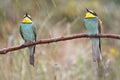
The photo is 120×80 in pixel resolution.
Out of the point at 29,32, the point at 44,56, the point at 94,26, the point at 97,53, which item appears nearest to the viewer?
the point at 97,53

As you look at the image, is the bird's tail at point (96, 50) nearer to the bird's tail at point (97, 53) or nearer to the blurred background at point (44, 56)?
the bird's tail at point (97, 53)

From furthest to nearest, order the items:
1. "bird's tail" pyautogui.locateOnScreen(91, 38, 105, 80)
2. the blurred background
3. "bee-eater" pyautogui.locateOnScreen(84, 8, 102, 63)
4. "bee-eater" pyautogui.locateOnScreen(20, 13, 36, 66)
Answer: the blurred background
"bee-eater" pyautogui.locateOnScreen(20, 13, 36, 66)
"bee-eater" pyautogui.locateOnScreen(84, 8, 102, 63)
"bird's tail" pyautogui.locateOnScreen(91, 38, 105, 80)

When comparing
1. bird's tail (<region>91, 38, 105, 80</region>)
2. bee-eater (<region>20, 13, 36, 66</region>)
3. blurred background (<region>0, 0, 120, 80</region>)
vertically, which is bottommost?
blurred background (<region>0, 0, 120, 80</region>)

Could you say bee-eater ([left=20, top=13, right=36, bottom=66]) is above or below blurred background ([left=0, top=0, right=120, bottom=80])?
above

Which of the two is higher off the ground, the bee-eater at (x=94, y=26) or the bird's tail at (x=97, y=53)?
the bee-eater at (x=94, y=26)

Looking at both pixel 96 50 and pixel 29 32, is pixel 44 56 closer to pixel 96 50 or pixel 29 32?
pixel 29 32

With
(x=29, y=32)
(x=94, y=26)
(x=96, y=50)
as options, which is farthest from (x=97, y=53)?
(x=29, y=32)

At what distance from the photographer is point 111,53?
4129mm

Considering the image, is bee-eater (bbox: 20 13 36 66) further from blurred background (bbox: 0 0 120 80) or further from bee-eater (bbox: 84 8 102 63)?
bee-eater (bbox: 84 8 102 63)

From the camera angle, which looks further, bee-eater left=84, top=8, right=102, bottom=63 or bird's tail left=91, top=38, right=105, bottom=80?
bee-eater left=84, top=8, right=102, bottom=63

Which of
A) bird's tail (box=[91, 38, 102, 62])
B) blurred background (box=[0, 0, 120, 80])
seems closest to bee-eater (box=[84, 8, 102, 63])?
bird's tail (box=[91, 38, 102, 62])

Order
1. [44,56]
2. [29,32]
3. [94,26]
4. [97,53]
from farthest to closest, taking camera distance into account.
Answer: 1. [44,56]
2. [29,32]
3. [94,26]
4. [97,53]

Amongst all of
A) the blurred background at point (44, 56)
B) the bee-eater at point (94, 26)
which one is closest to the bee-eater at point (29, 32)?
the blurred background at point (44, 56)

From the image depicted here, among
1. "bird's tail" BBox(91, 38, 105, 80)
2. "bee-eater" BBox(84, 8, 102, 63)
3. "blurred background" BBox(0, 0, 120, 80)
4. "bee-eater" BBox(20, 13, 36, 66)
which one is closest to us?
"bird's tail" BBox(91, 38, 105, 80)
